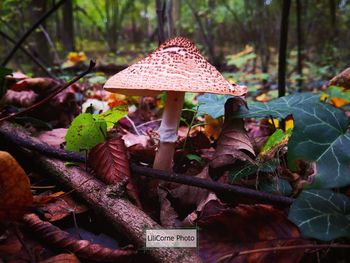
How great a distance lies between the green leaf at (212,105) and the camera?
1.92 m

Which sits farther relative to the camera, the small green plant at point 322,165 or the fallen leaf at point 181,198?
the fallen leaf at point 181,198

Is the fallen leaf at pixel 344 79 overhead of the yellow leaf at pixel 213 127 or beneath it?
overhead

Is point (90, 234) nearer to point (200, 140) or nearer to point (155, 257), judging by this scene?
point (155, 257)

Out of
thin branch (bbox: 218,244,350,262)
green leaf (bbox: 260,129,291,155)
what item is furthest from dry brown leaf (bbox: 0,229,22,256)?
green leaf (bbox: 260,129,291,155)

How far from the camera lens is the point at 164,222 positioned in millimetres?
1363

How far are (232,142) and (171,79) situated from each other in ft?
1.53

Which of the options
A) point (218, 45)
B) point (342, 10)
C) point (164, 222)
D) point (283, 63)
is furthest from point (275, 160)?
point (218, 45)

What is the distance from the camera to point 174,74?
1484 millimetres

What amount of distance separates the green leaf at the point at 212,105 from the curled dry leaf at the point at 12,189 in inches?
43.4

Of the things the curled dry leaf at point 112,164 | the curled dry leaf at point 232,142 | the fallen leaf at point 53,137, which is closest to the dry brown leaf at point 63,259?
the curled dry leaf at point 112,164

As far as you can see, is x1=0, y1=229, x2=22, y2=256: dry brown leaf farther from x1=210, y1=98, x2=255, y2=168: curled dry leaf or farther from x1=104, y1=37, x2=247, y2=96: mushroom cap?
x1=210, y1=98, x2=255, y2=168: curled dry leaf

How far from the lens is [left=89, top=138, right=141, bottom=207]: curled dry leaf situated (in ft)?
4.62

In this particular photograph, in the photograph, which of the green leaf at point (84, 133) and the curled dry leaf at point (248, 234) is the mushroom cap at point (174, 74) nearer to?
the green leaf at point (84, 133)

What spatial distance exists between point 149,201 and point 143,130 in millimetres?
1040
